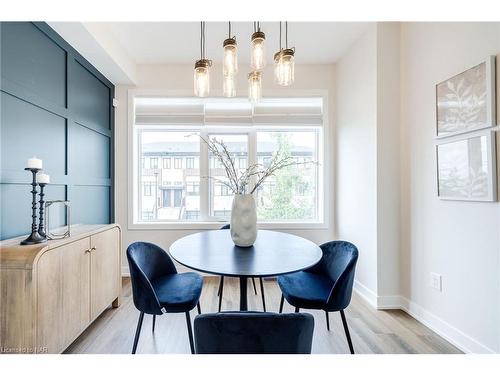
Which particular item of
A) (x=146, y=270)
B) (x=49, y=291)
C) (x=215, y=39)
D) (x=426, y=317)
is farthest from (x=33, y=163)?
(x=426, y=317)

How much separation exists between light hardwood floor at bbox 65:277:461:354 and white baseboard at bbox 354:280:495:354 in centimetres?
5

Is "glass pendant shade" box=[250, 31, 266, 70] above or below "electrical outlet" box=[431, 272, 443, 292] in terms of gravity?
above

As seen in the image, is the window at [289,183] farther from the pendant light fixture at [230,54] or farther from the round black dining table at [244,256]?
the pendant light fixture at [230,54]

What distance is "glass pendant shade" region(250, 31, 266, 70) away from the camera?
143cm

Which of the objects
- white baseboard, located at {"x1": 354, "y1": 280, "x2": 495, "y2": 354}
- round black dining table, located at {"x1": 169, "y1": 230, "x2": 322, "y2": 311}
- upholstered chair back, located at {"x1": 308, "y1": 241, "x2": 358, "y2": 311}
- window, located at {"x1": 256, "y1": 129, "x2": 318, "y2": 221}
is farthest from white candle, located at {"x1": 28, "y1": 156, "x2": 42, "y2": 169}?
white baseboard, located at {"x1": 354, "y1": 280, "x2": 495, "y2": 354}

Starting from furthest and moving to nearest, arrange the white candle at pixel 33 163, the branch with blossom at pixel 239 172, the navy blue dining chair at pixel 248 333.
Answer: the branch with blossom at pixel 239 172, the white candle at pixel 33 163, the navy blue dining chair at pixel 248 333

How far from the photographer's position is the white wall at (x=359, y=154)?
238 centimetres

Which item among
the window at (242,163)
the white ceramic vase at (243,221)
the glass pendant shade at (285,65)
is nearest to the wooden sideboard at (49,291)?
the white ceramic vase at (243,221)

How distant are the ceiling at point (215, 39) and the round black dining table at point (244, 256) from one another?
2.00 m

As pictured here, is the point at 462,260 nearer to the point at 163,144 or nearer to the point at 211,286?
the point at 211,286

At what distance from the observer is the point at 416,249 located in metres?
2.16

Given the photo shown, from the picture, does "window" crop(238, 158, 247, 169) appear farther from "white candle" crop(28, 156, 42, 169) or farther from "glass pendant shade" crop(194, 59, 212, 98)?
"white candle" crop(28, 156, 42, 169)
